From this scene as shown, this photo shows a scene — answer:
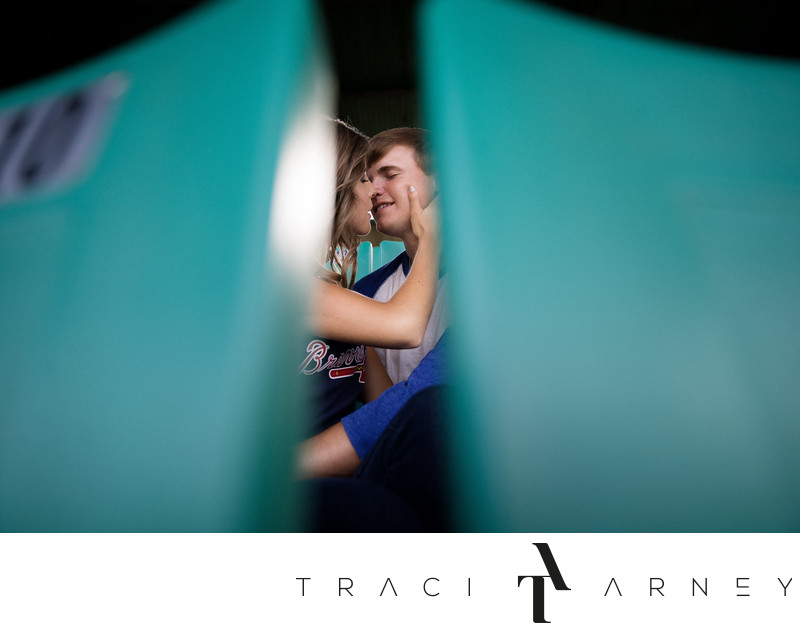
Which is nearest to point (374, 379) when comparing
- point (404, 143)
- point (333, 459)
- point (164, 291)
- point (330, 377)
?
point (330, 377)

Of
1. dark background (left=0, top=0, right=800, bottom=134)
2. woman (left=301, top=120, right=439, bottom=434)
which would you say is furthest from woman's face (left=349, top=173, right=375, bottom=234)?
dark background (left=0, top=0, right=800, bottom=134)

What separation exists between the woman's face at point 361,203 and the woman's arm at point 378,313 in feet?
0.96

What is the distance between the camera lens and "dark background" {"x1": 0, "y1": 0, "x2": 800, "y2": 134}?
54.2 inches

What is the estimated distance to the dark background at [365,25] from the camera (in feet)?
4.52

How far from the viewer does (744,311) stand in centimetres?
34

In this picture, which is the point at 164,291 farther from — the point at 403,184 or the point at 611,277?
the point at 403,184

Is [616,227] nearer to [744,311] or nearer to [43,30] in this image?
[744,311]

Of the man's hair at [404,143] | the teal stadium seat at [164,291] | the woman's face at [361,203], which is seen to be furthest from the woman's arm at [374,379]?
the teal stadium seat at [164,291]

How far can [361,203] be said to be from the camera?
31.9 inches

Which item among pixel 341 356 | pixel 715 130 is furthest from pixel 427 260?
pixel 715 130

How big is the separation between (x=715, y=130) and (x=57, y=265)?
639mm

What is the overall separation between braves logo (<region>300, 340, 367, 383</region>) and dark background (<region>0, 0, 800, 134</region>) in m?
1.20

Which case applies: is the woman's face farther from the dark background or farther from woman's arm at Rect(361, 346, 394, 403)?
the dark background

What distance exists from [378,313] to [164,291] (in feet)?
0.91
